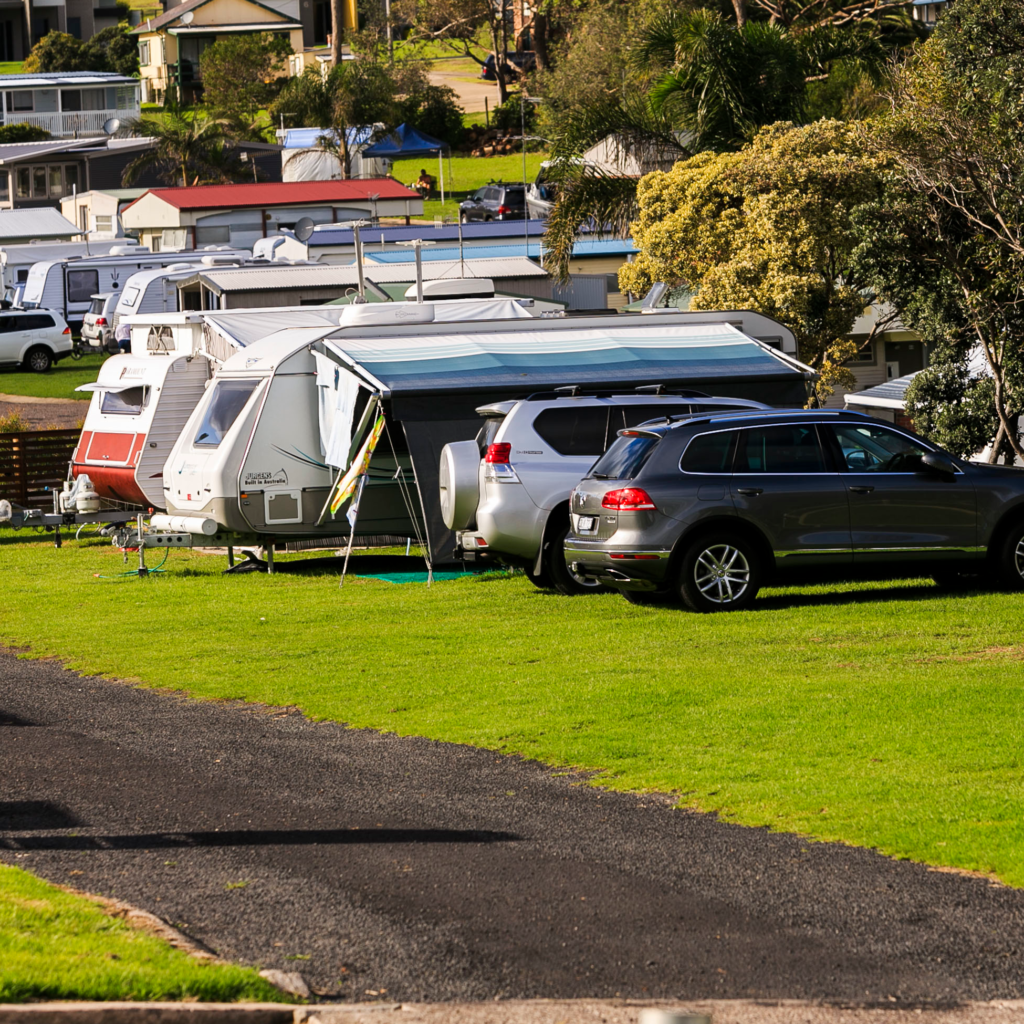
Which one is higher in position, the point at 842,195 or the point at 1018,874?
the point at 842,195

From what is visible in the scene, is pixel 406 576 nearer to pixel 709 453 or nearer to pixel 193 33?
pixel 709 453

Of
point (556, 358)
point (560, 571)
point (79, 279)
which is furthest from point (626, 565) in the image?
point (79, 279)

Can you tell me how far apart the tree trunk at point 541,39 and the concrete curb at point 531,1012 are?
8741cm

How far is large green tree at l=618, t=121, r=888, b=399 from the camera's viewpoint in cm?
2386

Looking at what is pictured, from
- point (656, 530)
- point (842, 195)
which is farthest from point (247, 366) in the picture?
point (842, 195)

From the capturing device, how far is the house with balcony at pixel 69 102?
306 ft

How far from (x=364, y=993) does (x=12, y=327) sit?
139 ft

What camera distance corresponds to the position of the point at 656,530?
14328 millimetres

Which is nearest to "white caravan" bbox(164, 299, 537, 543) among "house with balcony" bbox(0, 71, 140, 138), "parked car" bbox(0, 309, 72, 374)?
"parked car" bbox(0, 309, 72, 374)

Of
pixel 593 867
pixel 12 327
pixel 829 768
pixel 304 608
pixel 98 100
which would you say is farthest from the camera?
pixel 98 100

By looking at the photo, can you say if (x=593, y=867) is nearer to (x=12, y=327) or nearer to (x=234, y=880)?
(x=234, y=880)

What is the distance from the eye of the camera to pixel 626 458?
1471cm

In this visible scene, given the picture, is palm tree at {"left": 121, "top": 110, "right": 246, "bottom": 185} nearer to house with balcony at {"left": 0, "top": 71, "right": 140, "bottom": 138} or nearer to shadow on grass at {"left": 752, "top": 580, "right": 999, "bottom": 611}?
house with balcony at {"left": 0, "top": 71, "right": 140, "bottom": 138}

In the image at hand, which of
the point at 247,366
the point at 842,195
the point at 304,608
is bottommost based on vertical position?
the point at 304,608
